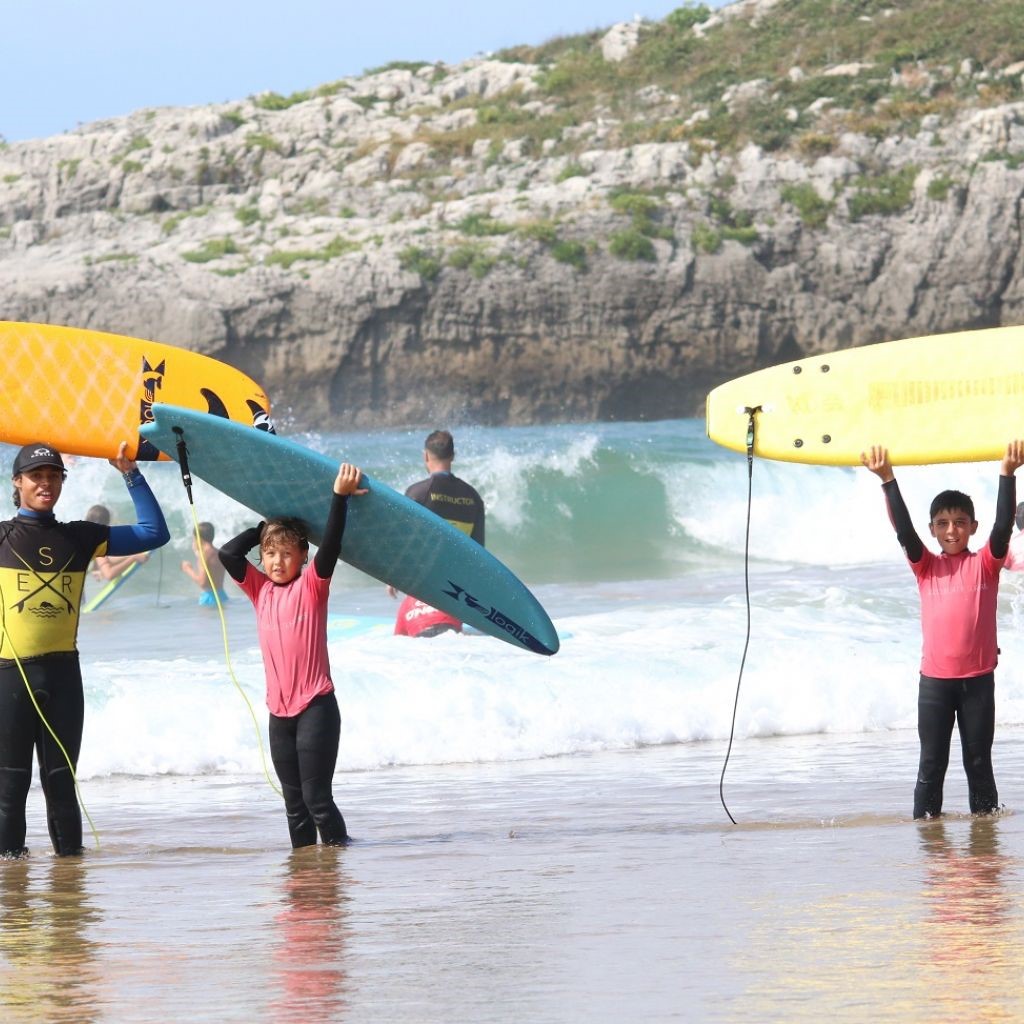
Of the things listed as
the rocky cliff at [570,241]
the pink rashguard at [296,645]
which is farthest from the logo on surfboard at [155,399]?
the rocky cliff at [570,241]

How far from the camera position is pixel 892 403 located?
6117 millimetres

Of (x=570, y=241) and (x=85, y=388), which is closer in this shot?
(x=85, y=388)

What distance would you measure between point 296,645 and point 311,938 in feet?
4.46

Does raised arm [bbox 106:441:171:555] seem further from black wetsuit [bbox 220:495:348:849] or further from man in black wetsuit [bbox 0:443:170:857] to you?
black wetsuit [bbox 220:495:348:849]

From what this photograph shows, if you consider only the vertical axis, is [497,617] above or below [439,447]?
below

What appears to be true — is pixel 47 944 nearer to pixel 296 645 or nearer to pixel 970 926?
pixel 296 645

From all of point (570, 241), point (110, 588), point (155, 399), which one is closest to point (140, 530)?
point (155, 399)

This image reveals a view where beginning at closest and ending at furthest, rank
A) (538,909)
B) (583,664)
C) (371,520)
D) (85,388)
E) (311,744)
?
(538,909)
(311,744)
(371,520)
(85,388)
(583,664)

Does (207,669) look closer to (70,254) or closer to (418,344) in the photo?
(418,344)

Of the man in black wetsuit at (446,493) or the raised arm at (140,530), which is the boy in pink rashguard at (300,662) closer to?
the raised arm at (140,530)

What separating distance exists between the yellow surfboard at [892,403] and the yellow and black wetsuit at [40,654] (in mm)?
2435

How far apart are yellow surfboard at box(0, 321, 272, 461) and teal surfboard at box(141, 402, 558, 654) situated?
0.58 meters

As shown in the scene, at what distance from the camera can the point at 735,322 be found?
40.4 m

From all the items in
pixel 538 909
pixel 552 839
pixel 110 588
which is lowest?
pixel 110 588
